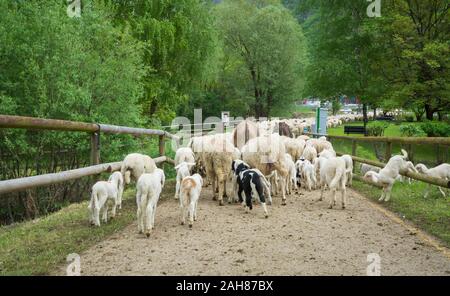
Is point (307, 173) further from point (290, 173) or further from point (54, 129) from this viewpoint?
point (54, 129)

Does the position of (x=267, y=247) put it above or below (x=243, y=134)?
below

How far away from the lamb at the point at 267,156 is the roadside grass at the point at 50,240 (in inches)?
111

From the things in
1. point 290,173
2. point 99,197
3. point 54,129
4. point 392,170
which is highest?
point 54,129

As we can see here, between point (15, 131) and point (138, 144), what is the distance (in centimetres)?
349

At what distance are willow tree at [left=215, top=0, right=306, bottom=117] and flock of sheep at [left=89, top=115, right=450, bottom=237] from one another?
3350cm

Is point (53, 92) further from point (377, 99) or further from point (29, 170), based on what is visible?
point (377, 99)

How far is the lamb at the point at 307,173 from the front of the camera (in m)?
10.3

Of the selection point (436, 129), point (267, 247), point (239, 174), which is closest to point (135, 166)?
point (239, 174)

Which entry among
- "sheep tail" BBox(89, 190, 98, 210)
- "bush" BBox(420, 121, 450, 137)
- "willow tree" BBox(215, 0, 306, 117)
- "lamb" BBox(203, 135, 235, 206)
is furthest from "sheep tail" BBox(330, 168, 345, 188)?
"willow tree" BBox(215, 0, 306, 117)

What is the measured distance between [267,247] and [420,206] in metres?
4.14

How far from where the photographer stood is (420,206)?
7.89 meters

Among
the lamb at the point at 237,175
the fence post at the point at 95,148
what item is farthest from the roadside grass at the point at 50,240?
the lamb at the point at 237,175

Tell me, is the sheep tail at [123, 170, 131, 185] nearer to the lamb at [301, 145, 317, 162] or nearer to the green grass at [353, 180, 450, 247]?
the green grass at [353, 180, 450, 247]

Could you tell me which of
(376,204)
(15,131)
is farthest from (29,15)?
(376,204)
